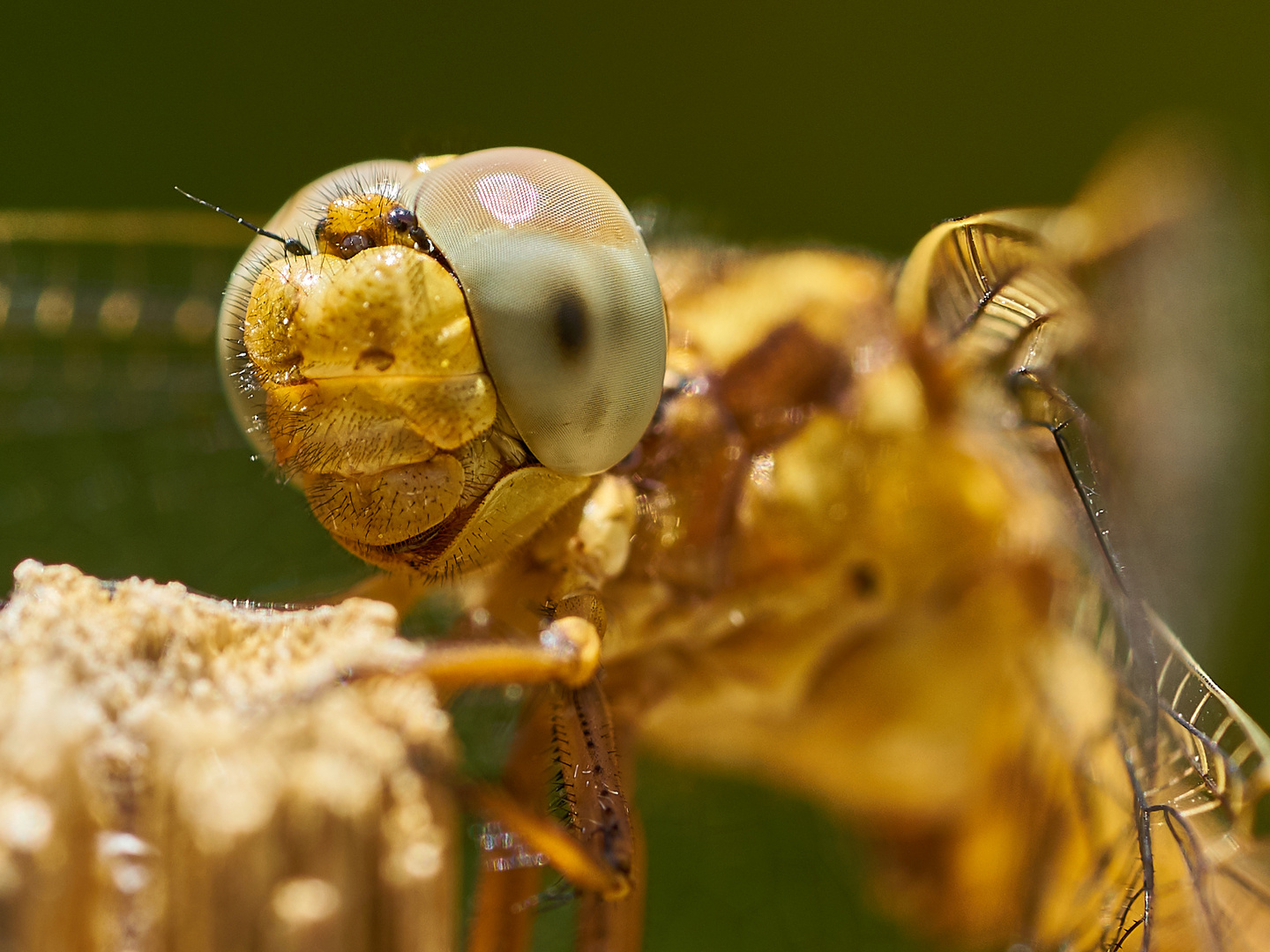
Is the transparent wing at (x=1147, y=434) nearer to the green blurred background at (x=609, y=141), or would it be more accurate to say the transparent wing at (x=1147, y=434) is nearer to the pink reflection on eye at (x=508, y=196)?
the green blurred background at (x=609, y=141)

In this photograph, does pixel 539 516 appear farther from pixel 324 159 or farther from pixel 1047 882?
pixel 324 159

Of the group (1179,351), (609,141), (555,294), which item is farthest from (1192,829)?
(609,141)

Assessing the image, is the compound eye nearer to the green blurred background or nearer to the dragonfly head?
the dragonfly head

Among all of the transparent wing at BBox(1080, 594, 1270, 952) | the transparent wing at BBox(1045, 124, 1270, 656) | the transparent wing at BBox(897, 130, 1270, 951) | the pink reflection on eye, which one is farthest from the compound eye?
the transparent wing at BBox(1045, 124, 1270, 656)

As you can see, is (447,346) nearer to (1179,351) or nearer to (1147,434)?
(1147,434)

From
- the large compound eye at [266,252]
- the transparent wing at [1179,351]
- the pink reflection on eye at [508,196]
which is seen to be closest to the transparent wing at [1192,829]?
the transparent wing at [1179,351]

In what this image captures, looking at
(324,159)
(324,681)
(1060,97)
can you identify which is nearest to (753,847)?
(324,681)
